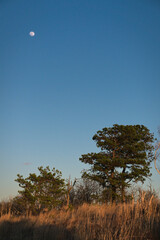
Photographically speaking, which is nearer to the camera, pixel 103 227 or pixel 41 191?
pixel 103 227

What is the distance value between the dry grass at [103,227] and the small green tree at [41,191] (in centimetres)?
681

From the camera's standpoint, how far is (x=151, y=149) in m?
28.0

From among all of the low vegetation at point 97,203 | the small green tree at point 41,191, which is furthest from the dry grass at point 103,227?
the small green tree at point 41,191

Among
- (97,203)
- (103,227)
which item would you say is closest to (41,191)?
(97,203)

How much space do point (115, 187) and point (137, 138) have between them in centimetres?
577

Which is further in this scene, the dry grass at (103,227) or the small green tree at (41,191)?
the small green tree at (41,191)

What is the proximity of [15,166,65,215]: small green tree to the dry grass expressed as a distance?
22.3 feet

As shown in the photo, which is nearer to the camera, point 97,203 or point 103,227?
point 103,227

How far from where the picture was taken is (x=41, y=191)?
20594mm

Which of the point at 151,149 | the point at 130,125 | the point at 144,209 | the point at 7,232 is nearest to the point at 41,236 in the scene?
the point at 7,232

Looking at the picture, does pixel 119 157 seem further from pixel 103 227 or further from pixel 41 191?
pixel 103 227

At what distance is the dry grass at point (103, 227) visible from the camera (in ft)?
24.4

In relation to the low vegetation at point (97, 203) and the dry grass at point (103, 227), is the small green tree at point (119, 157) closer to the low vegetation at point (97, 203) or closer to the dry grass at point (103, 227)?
the low vegetation at point (97, 203)

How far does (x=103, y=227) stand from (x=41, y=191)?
13243mm
